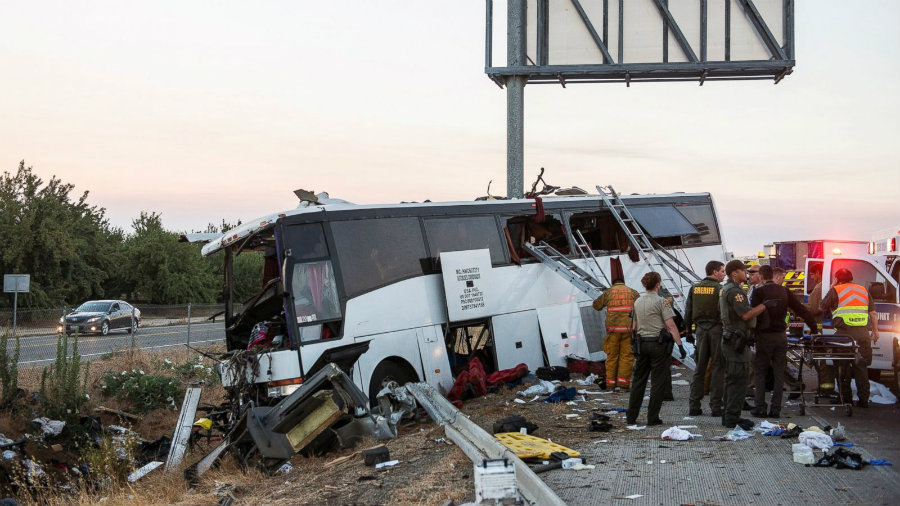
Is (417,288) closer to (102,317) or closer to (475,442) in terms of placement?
(475,442)

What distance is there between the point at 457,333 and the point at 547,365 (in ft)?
7.06

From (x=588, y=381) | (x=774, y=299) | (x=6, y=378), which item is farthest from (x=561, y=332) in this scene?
(x=6, y=378)

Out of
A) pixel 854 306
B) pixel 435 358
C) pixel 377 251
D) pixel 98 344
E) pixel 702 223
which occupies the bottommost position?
pixel 98 344

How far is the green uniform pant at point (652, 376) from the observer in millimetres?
10523

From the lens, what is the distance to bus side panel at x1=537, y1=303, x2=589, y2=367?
16.2 m

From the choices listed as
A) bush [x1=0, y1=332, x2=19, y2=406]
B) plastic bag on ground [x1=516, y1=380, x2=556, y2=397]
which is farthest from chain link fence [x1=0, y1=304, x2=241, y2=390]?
plastic bag on ground [x1=516, y1=380, x2=556, y2=397]

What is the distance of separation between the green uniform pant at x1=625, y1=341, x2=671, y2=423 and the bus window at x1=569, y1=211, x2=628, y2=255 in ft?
22.7

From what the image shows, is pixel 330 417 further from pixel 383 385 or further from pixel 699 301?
pixel 699 301

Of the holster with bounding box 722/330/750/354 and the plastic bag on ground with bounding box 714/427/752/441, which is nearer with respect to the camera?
the plastic bag on ground with bounding box 714/427/752/441

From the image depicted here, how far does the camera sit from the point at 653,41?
20312 mm

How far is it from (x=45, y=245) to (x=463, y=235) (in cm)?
3605

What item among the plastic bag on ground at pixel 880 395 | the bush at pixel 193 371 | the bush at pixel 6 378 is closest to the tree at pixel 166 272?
the bush at pixel 193 371

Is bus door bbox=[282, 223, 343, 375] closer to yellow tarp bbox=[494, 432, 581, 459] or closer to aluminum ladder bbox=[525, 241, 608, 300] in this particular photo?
yellow tarp bbox=[494, 432, 581, 459]

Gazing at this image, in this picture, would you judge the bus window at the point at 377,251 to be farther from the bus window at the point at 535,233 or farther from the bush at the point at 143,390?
the bush at the point at 143,390
